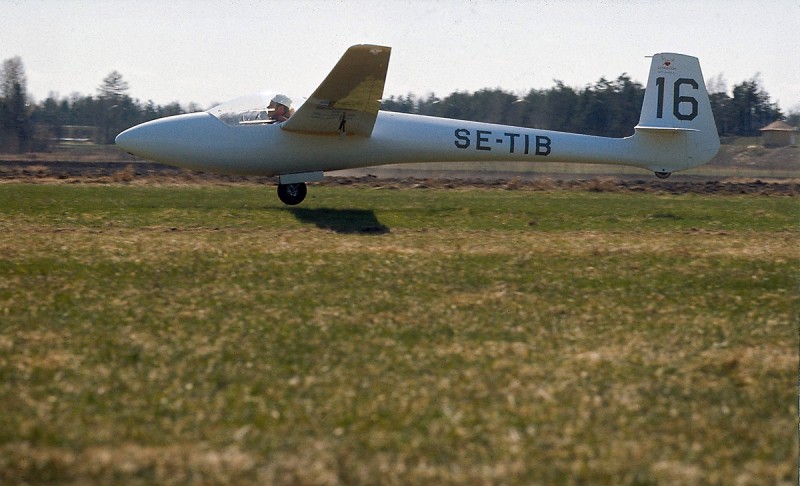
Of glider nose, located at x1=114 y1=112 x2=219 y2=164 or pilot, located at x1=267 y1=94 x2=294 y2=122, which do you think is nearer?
glider nose, located at x1=114 y1=112 x2=219 y2=164

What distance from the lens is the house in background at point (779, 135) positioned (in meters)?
47.3

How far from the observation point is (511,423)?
550 centimetres

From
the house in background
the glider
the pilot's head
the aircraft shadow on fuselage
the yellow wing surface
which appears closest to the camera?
the aircraft shadow on fuselage

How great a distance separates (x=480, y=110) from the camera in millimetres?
57438

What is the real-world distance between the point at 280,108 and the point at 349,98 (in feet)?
5.73

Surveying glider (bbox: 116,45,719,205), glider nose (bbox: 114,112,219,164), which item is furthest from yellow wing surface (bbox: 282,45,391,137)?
glider nose (bbox: 114,112,219,164)

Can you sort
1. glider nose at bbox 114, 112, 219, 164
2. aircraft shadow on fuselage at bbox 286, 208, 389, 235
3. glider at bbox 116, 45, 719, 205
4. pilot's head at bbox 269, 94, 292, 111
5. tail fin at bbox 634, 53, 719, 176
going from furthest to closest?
1. tail fin at bbox 634, 53, 719, 176
2. pilot's head at bbox 269, 94, 292, 111
3. glider nose at bbox 114, 112, 219, 164
4. glider at bbox 116, 45, 719, 205
5. aircraft shadow on fuselage at bbox 286, 208, 389, 235

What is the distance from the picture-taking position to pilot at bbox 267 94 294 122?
16.0 metres

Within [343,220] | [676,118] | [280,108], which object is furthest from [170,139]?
[676,118]

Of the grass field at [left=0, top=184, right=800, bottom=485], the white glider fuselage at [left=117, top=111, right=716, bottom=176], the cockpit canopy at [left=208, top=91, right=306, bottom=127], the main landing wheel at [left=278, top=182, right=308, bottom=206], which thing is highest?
the cockpit canopy at [left=208, top=91, right=306, bottom=127]

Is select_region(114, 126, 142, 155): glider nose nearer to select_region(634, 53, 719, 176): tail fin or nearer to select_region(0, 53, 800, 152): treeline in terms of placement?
select_region(634, 53, 719, 176): tail fin

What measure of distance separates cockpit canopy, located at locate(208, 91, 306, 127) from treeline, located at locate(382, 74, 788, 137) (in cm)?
3065

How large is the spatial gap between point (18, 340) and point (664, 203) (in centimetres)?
1391

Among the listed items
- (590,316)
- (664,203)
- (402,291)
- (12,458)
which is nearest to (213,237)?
(402,291)
